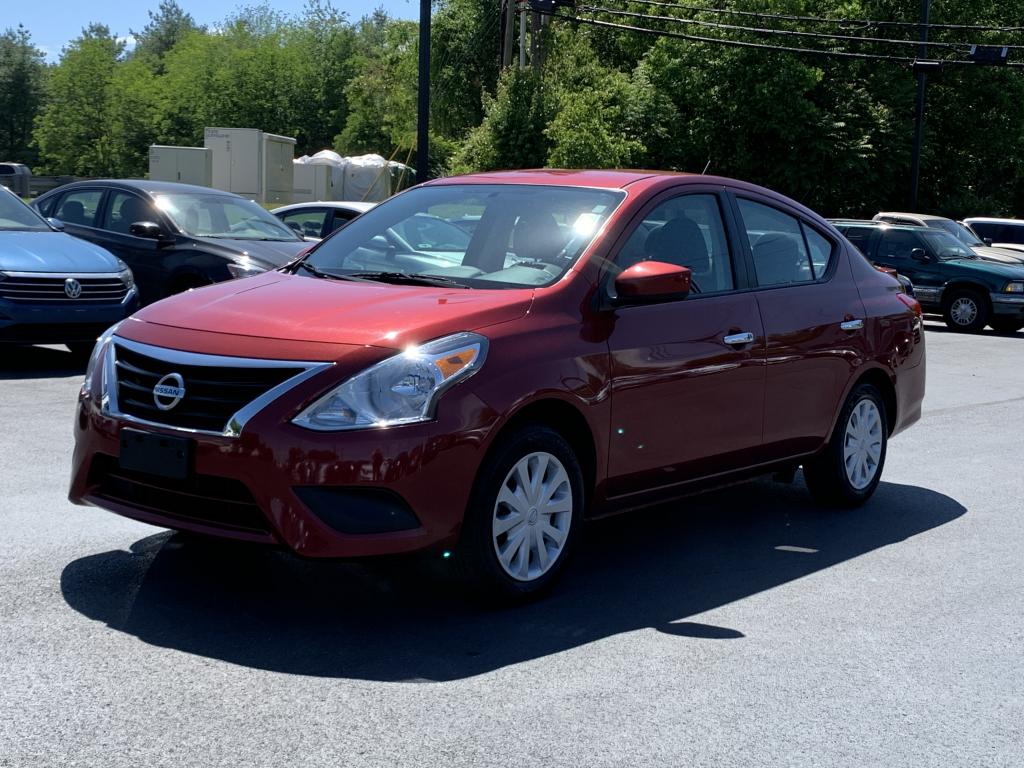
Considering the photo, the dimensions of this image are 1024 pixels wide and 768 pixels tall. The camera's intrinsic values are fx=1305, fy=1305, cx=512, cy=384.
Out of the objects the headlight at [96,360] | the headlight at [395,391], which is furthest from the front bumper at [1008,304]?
the headlight at [96,360]

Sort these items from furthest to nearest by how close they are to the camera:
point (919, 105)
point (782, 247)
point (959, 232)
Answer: point (919, 105) < point (959, 232) < point (782, 247)

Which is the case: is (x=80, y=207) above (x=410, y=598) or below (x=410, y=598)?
above

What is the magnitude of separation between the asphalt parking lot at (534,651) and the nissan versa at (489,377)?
0.35 m

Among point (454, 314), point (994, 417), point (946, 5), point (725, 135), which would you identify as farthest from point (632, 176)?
point (946, 5)

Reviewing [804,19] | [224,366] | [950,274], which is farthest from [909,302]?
[804,19]

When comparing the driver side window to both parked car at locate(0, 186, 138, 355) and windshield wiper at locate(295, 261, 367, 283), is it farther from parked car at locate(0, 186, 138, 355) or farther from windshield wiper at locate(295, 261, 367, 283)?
parked car at locate(0, 186, 138, 355)

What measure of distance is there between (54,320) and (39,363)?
1127 millimetres

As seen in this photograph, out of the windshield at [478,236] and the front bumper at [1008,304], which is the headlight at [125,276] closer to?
the windshield at [478,236]

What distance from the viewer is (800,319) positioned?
647 centimetres

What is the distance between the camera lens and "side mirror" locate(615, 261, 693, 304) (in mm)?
5242

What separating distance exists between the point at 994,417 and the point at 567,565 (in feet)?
23.0

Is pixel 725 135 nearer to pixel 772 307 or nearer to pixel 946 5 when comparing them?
pixel 946 5

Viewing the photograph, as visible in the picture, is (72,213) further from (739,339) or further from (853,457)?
(739,339)

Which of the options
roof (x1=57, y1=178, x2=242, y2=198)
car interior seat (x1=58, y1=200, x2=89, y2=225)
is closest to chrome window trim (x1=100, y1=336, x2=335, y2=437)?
roof (x1=57, y1=178, x2=242, y2=198)
